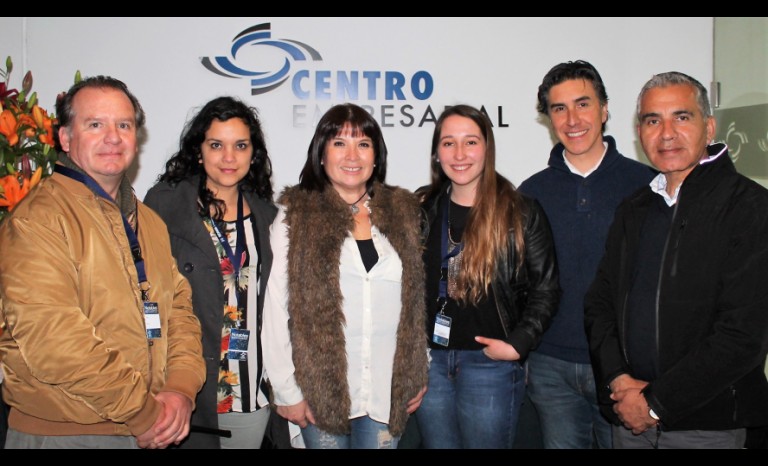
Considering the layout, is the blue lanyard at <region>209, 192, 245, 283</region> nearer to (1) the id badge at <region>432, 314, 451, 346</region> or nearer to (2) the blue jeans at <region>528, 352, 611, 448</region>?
(1) the id badge at <region>432, 314, 451, 346</region>

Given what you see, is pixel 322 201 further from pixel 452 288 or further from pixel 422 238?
pixel 452 288

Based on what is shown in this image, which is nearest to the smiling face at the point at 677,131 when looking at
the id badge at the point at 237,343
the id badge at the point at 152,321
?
the id badge at the point at 237,343

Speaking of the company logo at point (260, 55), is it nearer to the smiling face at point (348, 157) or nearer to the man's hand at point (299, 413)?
the smiling face at point (348, 157)

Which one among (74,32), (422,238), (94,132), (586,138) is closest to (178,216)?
(94,132)

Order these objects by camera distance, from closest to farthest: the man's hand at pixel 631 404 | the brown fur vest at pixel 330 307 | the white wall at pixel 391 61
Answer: the man's hand at pixel 631 404 < the brown fur vest at pixel 330 307 < the white wall at pixel 391 61

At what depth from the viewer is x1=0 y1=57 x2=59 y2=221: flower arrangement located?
2932mm

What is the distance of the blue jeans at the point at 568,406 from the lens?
2.80 meters

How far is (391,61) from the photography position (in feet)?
15.9

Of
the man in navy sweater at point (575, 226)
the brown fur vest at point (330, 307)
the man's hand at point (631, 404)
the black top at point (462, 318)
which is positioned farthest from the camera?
the man in navy sweater at point (575, 226)

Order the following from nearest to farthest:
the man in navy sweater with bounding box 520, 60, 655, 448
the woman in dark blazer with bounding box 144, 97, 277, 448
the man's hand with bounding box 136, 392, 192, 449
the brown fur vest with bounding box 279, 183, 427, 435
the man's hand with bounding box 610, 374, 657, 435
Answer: the man's hand with bounding box 136, 392, 192, 449
the man's hand with bounding box 610, 374, 657, 435
the brown fur vest with bounding box 279, 183, 427, 435
the woman in dark blazer with bounding box 144, 97, 277, 448
the man in navy sweater with bounding box 520, 60, 655, 448

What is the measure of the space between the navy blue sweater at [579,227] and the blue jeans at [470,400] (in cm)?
30

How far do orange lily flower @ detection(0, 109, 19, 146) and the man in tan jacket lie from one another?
0.97 meters

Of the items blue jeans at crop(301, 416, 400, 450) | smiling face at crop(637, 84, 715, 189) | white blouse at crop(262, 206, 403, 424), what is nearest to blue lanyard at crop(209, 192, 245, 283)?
white blouse at crop(262, 206, 403, 424)

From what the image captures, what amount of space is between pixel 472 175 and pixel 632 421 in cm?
124
